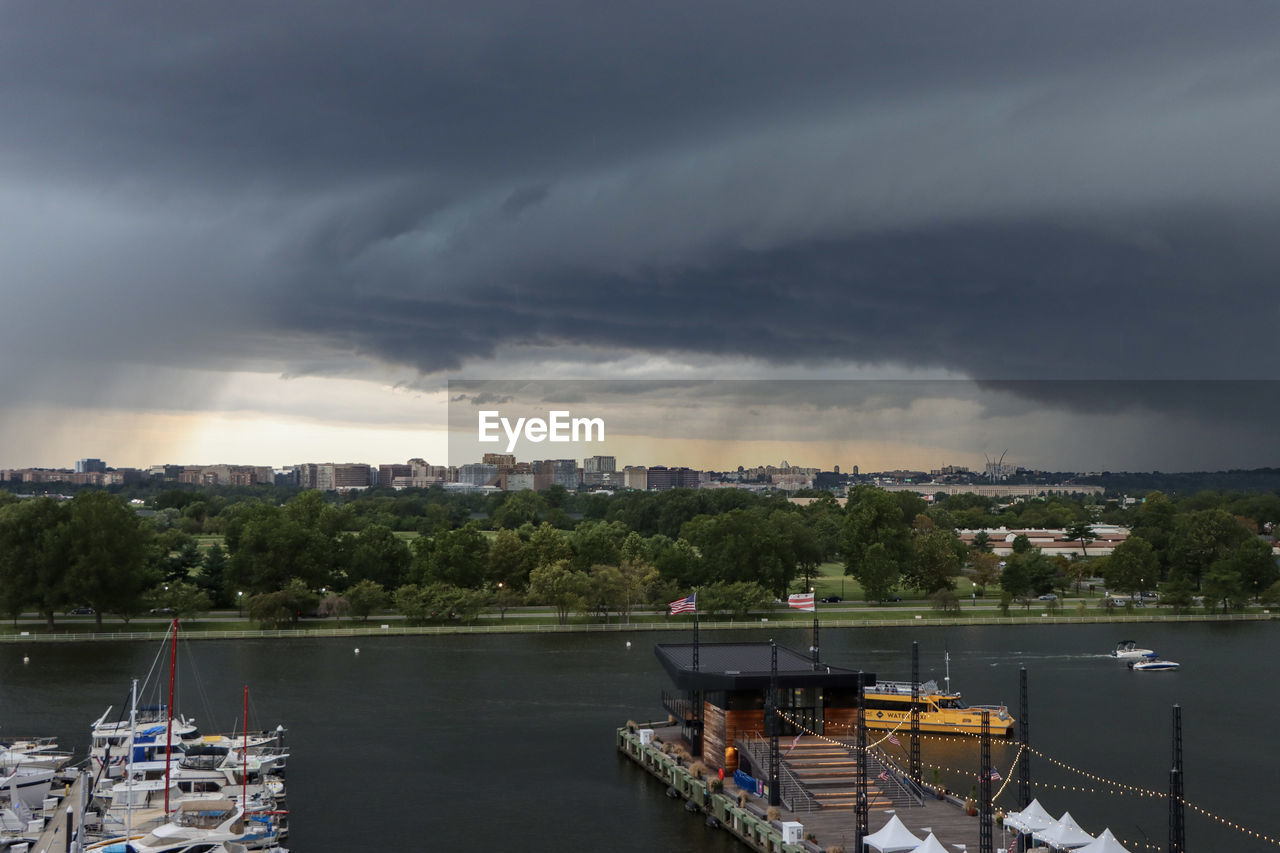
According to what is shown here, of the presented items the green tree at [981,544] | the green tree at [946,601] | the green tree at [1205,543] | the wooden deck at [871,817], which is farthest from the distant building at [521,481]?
the wooden deck at [871,817]

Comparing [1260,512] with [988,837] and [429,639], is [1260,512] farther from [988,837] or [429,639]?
[988,837]

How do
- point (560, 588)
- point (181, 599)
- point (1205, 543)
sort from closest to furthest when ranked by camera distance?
1. point (181, 599)
2. point (560, 588)
3. point (1205, 543)

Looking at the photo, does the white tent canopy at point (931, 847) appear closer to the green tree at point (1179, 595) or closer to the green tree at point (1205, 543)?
the green tree at point (1179, 595)

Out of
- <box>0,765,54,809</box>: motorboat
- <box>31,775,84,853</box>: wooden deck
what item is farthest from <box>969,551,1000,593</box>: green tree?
<box>0,765,54,809</box>: motorboat

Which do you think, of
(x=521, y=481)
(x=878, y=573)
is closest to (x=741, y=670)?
(x=878, y=573)

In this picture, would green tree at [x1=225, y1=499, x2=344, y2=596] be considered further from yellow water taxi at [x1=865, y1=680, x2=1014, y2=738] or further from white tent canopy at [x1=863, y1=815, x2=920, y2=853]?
white tent canopy at [x1=863, y1=815, x2=920, y2=853]

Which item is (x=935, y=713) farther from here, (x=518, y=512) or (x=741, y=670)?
(x=518, y=512)

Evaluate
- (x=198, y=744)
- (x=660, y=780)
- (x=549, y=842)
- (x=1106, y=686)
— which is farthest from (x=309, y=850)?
(x=1106, y=686)

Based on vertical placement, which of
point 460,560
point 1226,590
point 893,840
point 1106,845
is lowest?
point 893,840
